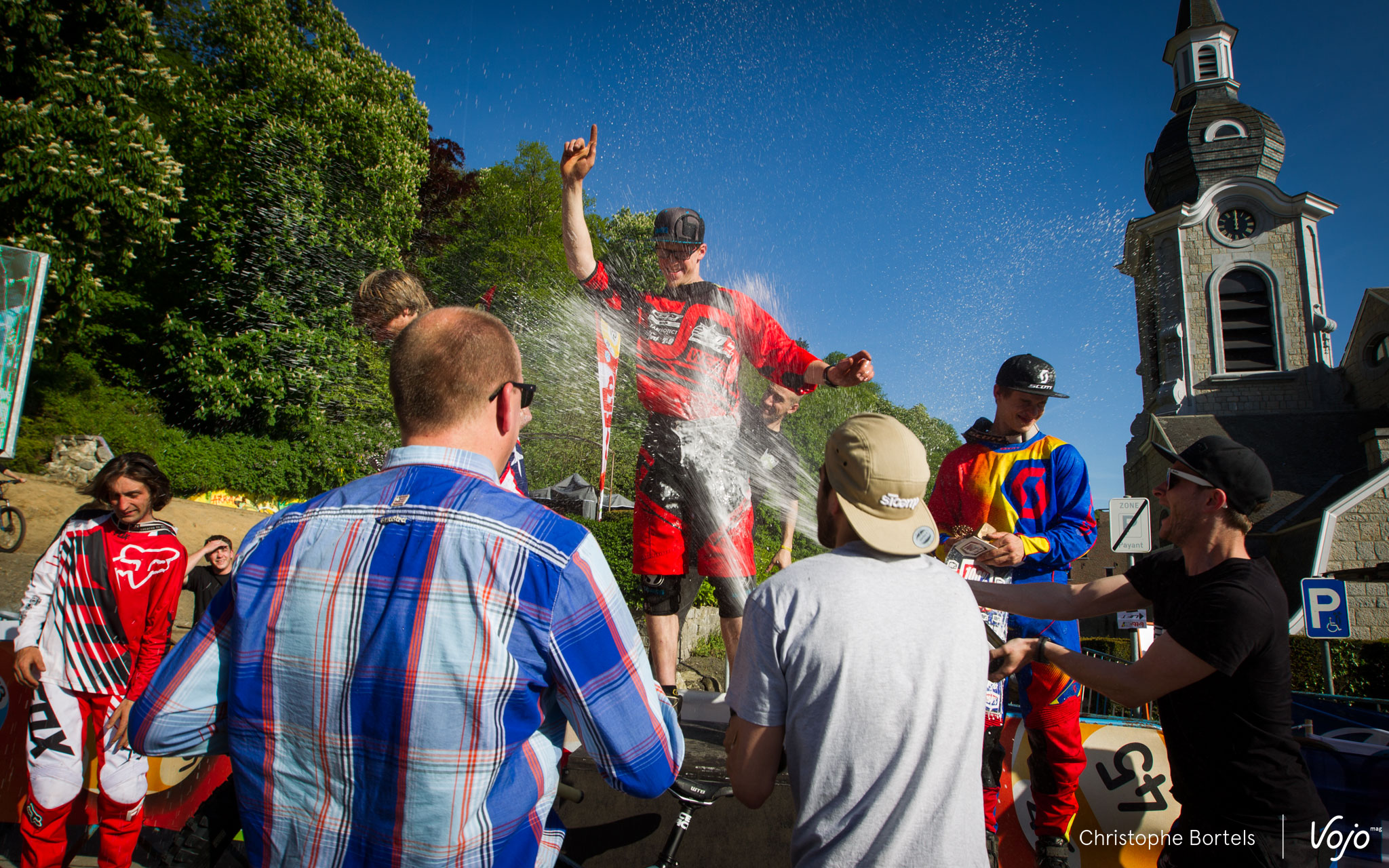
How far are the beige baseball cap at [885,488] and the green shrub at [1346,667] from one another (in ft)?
54.6

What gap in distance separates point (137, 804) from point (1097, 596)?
163 inches

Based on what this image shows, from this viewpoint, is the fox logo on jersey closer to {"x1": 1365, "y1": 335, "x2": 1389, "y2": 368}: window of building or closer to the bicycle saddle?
the bicycle saddle

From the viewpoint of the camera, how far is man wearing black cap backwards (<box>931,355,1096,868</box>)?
9.71ft

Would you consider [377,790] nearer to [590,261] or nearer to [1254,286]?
[590,261]

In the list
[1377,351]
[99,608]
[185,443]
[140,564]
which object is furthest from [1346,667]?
[185,443]

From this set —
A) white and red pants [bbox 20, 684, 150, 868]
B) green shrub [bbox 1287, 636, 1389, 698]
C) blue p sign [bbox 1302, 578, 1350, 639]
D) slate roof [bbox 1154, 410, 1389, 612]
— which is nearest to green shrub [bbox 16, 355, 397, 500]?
white and red pants [bbox 20, 684, 150, 868]

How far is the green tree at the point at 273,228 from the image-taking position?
15.1m

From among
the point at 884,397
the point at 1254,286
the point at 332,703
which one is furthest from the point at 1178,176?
the point at 332,703

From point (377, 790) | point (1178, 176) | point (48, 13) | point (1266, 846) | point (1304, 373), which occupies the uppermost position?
point (1178, 176)

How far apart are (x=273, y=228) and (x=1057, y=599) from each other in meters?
18.0

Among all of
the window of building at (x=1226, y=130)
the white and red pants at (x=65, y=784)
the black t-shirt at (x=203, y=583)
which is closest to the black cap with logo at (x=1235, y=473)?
the white and red pants at (x=65, y=784)

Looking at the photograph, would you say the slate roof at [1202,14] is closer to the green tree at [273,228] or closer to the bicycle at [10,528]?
the green tree at [273,228]

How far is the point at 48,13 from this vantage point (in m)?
11.9

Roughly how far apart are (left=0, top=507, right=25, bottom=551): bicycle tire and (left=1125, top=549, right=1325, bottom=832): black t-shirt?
14.8m
